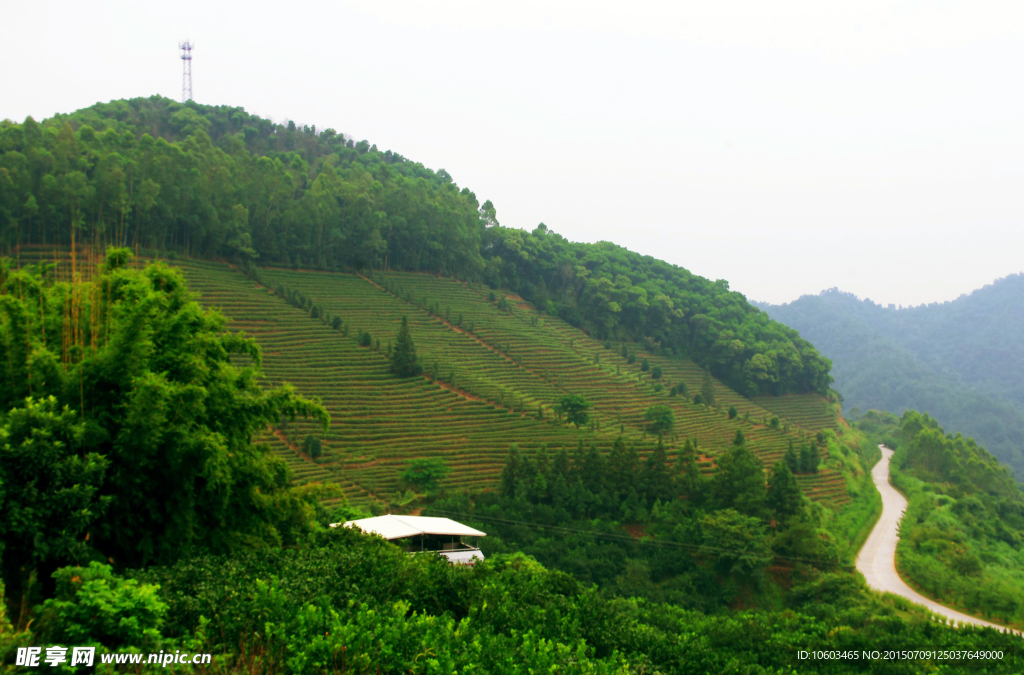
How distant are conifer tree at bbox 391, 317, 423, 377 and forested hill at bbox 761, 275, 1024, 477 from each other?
205 feet

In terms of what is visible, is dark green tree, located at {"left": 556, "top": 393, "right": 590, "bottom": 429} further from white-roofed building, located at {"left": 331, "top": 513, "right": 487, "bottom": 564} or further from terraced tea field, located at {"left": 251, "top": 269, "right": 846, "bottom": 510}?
white-roofed building, located at {"left": 331, "top": 513, "right": 487, "bottom": 564}

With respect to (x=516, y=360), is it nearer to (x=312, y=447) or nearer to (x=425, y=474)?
(x=425, y=474)

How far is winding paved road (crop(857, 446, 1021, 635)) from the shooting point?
22.9 metres

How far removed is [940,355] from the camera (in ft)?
397

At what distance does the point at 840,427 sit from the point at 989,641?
45.4 meters

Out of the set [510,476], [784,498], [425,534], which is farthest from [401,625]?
[784,498]

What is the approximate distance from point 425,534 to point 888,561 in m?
22.3

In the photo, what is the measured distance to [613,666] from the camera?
601cm

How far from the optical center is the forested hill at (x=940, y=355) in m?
82.4

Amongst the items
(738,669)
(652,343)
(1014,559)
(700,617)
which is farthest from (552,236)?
(738,669)

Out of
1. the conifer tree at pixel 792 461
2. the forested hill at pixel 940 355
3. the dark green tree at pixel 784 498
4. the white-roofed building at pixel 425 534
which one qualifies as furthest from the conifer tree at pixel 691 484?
the forested hill at pixel 940 355

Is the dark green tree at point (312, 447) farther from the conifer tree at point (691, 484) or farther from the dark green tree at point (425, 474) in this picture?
the conifer tree at point (691, 484)

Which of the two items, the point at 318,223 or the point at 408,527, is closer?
the point at 408,527

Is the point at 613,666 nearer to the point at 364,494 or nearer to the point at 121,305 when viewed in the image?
the point at 121,305
